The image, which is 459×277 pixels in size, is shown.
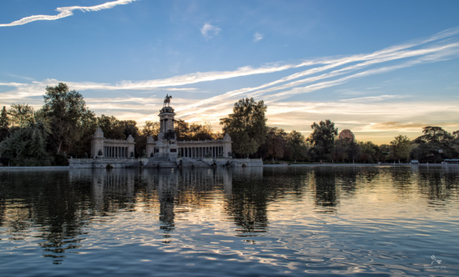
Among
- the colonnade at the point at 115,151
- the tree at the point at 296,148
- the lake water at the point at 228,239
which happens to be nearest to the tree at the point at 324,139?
the tree at the point at 296,148

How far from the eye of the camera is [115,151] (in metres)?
91.1

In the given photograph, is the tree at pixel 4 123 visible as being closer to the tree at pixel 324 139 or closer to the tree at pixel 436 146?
the tree at pixel 324 139

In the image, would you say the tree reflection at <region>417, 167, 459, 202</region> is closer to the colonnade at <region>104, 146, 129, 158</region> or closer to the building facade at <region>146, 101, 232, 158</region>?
the building facade at <region>146, 101, 232, 158</region>

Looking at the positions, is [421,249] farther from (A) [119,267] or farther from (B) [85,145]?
(B) [85,145]

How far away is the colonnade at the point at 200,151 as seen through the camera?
94.7 metres

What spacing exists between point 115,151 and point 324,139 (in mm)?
69400

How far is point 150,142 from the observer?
97625 mm

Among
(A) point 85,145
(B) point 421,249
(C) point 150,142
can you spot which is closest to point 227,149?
(C) point 150,142

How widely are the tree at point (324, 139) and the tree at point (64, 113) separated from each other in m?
75.3

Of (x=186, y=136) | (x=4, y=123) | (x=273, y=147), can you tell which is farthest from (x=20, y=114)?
(x=273, y=147)

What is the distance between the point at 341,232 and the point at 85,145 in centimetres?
9096

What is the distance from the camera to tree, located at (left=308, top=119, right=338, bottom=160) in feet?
→ 361

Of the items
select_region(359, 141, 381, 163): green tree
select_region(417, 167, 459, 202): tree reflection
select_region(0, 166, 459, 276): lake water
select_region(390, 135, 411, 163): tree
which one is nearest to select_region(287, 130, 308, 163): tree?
select_region(359, 141, 381, 163): green tree

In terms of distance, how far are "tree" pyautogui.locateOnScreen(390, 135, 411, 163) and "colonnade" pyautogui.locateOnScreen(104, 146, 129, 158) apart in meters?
103
